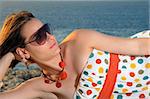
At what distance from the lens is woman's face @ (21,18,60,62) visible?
210 cm

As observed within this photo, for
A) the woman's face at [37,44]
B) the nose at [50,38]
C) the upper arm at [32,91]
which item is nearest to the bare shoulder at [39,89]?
the upper arm at [32,91]

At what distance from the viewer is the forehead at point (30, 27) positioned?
7.02 ft

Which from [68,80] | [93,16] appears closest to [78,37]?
[68,80]

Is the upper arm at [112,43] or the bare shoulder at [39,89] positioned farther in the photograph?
the bare shoulder at [39,89]

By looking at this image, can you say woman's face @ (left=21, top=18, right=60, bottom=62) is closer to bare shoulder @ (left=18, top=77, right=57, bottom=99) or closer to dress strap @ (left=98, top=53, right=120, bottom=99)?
bare shoulder @ (left=18, top=77, right=57, bottom=99)

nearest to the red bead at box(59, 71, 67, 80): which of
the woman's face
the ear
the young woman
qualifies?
the young woman

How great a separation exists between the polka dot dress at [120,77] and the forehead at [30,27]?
303 mm

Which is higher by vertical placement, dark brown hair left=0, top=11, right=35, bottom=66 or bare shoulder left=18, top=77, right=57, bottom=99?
dark brown hair left=0, top=11, right=35, bottom=66

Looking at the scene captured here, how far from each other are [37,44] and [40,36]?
0.05m

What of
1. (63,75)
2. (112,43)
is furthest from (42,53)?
(112,43)

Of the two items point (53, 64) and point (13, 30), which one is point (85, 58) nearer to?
point (53, 64)

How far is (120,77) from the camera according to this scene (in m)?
2.12

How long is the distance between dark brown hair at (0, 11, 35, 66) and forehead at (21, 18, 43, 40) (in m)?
0.02

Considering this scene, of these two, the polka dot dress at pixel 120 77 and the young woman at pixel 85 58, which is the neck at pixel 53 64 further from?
the polka dot dress at pixel 120 77
